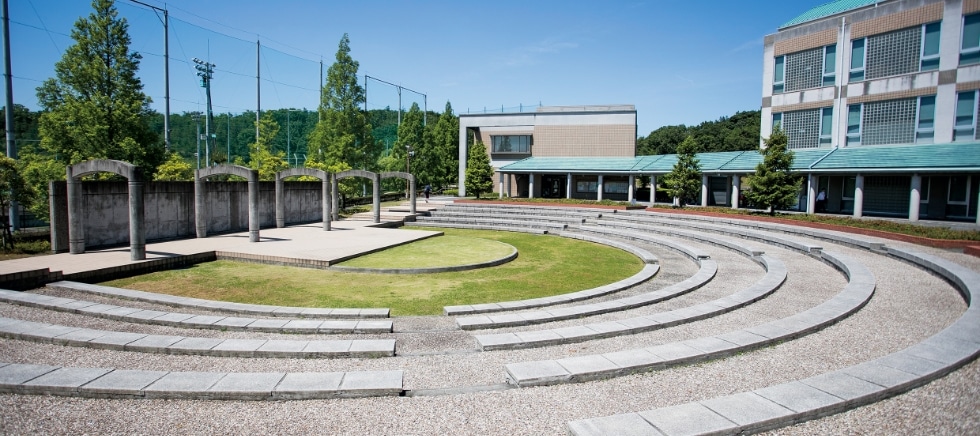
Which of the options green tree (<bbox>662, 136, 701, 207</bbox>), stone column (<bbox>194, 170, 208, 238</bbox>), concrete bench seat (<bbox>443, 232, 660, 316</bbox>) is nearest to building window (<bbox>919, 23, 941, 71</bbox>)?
green tree (<bbox>662, 136, 701, 207</bbox>)

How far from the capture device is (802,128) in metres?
30.7

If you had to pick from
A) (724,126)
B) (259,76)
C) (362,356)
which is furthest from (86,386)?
(724,126)

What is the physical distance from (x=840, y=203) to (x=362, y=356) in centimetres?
3339

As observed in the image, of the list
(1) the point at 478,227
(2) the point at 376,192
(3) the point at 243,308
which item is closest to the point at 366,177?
(2) the point at 376,192

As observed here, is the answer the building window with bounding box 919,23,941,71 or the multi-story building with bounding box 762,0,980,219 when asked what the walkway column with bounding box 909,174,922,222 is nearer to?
the multi-story building with bounding box 762,0,980,219

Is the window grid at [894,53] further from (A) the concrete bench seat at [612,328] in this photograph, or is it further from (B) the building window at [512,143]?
(B) the building window at [512,143]

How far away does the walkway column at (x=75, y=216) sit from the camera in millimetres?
14734

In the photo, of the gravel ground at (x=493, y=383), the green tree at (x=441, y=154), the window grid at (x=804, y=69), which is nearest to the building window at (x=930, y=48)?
the window grid at (x=804, y=69)

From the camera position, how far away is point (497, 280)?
13.7 metres

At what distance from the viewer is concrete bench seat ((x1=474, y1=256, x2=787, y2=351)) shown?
25.1ft

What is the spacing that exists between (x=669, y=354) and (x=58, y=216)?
1842 centimetres

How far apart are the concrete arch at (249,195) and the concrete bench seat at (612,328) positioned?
14.3 m

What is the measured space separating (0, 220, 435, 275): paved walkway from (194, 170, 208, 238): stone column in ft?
1.53

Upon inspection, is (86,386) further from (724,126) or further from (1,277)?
(724,126)
